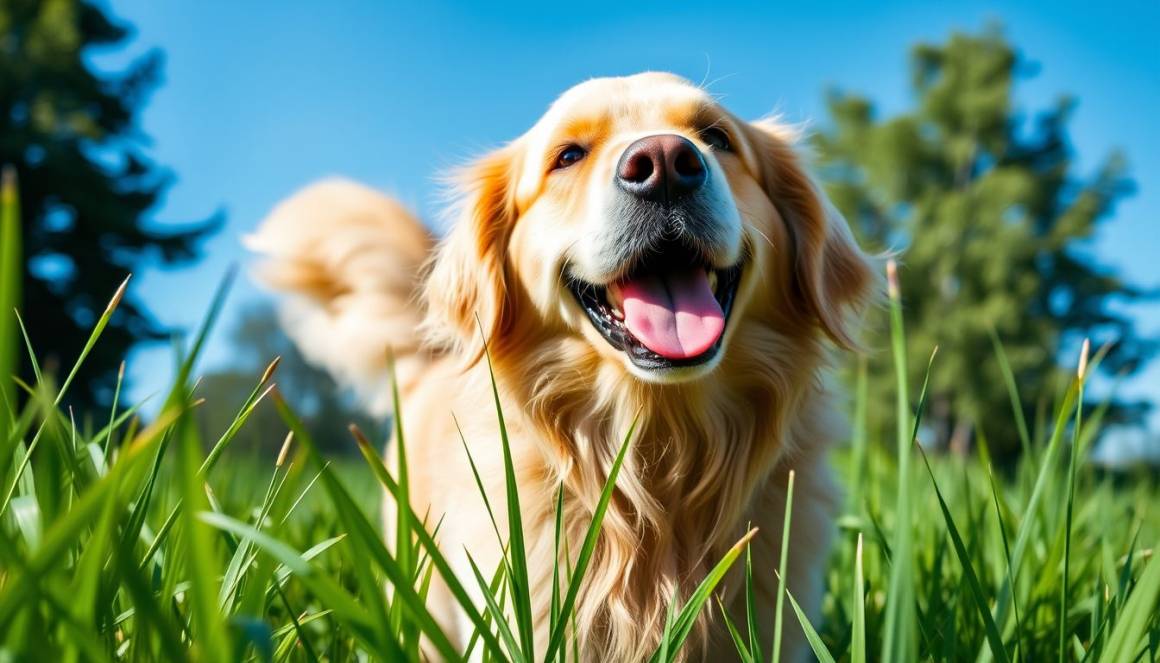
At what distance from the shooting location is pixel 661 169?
207 cm

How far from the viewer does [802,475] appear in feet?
7.41

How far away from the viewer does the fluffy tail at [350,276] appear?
4.05m

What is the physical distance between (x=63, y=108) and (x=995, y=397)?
26974 millimetres

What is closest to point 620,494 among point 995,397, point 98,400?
point 98,400

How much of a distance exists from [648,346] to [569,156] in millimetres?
732

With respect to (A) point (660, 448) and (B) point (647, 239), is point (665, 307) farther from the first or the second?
(A) point (660, 448)

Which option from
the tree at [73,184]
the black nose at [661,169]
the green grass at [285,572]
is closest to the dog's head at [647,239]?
the black nose at [661,169]

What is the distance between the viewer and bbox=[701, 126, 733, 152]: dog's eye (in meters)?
2.45

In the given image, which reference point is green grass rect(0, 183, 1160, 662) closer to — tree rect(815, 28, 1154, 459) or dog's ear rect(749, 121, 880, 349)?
dog's ear rect(749, 121, 880, 349)

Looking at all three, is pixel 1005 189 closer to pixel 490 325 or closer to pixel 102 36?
pixel 490 325

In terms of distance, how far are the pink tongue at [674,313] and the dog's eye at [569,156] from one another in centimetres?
48

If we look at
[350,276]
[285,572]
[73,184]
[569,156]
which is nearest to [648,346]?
[569,156]

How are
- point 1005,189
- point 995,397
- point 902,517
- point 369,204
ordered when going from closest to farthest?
point 902,517
point 369,204
point 995,397
point 1005,189

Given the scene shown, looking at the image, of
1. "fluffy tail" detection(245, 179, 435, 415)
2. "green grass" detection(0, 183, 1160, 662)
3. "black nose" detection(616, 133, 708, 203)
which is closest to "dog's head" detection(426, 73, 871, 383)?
"black nose" detection(616, 133, 708, 203)
